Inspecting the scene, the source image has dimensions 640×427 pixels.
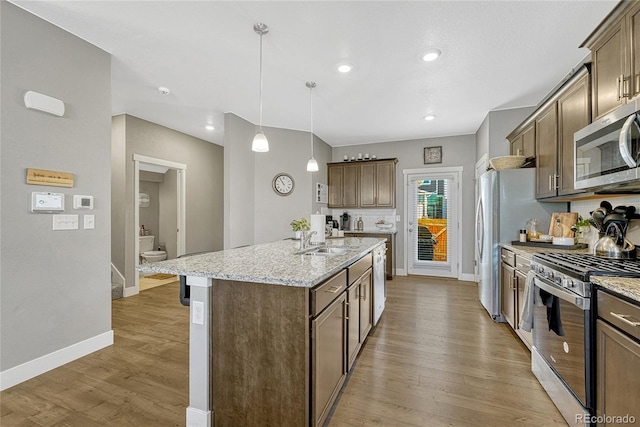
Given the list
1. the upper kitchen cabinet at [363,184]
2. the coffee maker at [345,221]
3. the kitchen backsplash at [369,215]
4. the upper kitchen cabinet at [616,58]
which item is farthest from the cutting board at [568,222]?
the coffee maker at [345,221]

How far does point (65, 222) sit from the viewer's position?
2.34m

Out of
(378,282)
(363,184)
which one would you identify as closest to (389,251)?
(363,184)

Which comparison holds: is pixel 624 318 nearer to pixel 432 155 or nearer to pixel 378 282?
pixel 378 282

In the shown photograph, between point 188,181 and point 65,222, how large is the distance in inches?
126

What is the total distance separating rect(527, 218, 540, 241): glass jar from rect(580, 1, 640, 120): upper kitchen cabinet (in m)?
1.32

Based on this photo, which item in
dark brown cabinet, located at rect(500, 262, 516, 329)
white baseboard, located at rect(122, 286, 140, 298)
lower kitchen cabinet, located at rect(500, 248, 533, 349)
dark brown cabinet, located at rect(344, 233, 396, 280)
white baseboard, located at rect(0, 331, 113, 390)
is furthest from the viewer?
dark brown cabinet, located at rect(344, 233, 396, 280)

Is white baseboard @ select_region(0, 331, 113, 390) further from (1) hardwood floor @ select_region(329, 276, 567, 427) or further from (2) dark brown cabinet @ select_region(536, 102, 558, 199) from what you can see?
(2) dark brown cabinet @ select_region(536, 102, 558, 199)

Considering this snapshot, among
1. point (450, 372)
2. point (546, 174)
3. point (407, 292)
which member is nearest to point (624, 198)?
point (546, 174)

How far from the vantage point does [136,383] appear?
2064mm

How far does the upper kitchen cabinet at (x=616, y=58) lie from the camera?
5.62 ft

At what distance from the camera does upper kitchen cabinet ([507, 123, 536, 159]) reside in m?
3.19

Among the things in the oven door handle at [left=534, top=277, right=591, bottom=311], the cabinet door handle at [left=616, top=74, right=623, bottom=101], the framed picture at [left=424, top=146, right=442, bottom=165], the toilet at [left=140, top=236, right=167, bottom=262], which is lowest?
the toilet at [left=140, top=236, right=167, bottom=262]

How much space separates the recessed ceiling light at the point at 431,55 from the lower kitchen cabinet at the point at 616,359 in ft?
7.27

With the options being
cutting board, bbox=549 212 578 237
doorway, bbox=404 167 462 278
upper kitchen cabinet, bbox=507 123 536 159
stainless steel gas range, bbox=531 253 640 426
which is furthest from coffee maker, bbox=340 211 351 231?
stainless steel gas range, bbox=531 253 640 426
